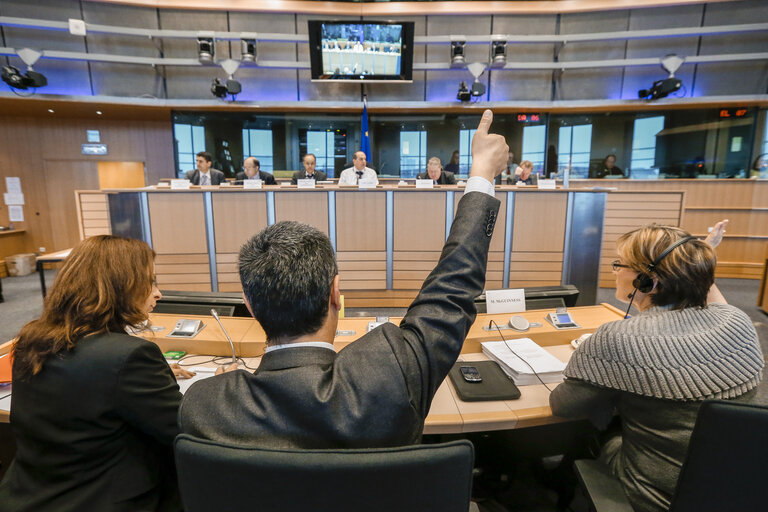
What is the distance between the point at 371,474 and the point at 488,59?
726cm

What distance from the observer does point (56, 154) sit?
6562 millimetres

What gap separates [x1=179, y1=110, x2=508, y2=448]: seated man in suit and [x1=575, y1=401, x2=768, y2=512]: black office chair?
490 millimetres

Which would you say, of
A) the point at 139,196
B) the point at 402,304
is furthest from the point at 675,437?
the point at 139,196

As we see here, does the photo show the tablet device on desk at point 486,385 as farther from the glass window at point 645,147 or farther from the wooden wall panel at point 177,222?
the glass window at point 645,147

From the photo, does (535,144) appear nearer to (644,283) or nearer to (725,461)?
(644,283)

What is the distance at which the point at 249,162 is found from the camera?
5.38 meters

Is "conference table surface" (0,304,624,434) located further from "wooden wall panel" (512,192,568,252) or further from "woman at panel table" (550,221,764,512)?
"wooden wall panel" (512,192,568,252)

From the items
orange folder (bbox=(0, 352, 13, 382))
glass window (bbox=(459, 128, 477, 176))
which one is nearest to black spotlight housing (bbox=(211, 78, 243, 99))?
glass window (bbox=(459, 128, 477, 176))

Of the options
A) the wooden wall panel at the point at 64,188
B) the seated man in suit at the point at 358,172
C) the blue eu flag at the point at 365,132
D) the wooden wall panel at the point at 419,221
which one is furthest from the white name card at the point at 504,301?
the wooden wall panel at the point at 64,188

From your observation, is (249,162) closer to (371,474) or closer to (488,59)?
(488,59)

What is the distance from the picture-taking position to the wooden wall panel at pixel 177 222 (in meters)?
4.18

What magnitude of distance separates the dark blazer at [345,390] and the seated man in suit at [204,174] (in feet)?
17.3

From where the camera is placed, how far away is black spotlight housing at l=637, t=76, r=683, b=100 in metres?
5.38

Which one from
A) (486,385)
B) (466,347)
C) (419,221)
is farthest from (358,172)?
(486,385)
